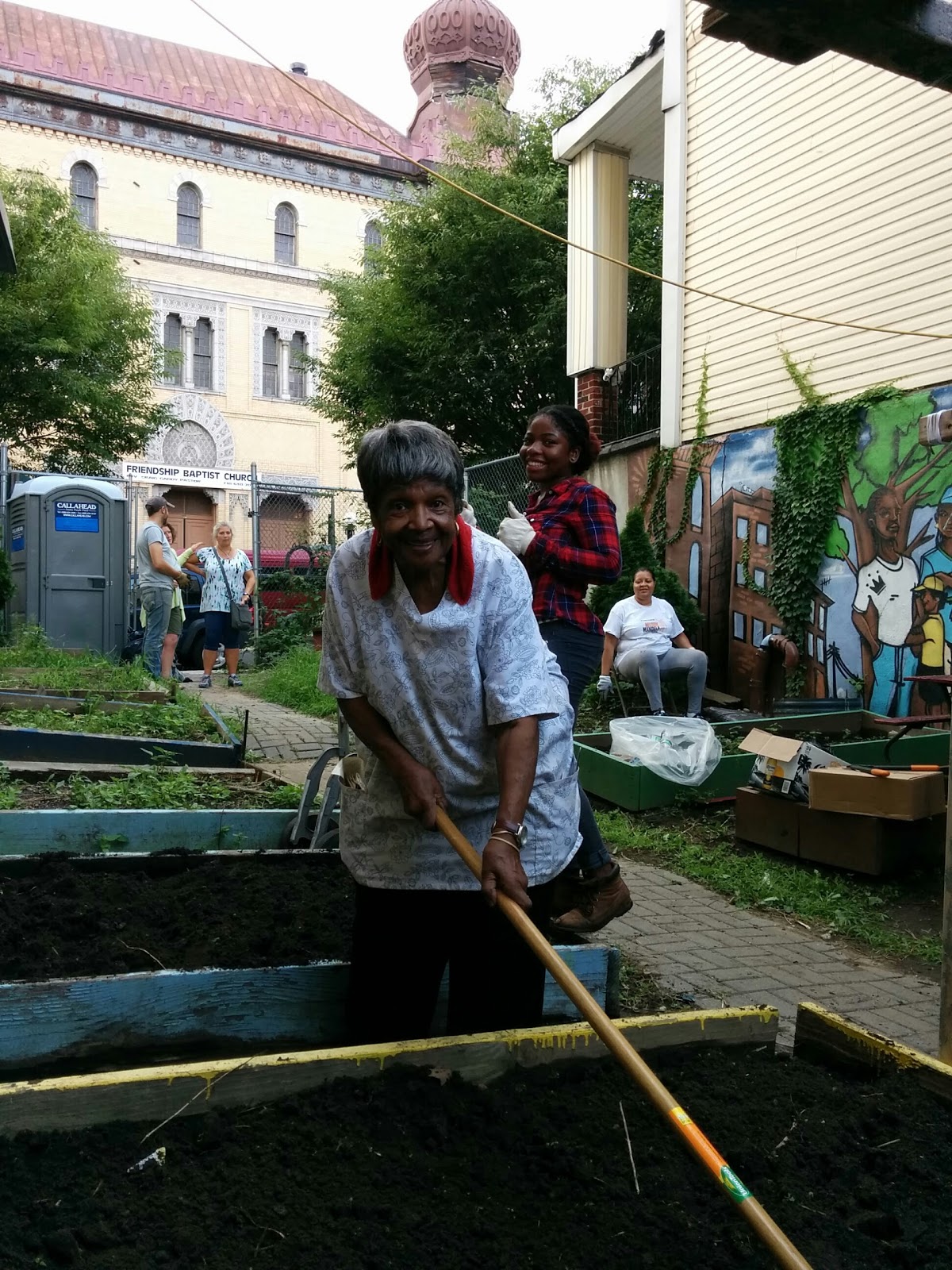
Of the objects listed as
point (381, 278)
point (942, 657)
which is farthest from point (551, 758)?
point (381, 278)

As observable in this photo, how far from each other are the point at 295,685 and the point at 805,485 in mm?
Answer: 5793

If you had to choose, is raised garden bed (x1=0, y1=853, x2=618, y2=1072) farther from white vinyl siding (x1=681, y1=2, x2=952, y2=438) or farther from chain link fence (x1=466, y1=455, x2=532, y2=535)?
chain link fence (x1=466, y1=455, x2=532, y2=535)

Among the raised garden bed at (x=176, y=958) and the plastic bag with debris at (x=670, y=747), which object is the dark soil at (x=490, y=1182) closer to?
the raised garden bed at (x=176, y=958)

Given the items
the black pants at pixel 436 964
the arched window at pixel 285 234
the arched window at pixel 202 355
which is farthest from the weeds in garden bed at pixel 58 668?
the arched window at pixel 285 234

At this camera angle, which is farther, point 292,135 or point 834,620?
point 292,135

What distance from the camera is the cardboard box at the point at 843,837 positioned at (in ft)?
19.4

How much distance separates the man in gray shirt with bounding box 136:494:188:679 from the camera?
11414mm

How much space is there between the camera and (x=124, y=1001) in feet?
9.12

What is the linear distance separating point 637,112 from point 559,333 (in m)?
6.83

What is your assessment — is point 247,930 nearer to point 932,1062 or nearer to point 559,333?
point 932,1062

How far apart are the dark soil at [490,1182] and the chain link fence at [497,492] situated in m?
11.9

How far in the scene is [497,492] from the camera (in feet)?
49.5

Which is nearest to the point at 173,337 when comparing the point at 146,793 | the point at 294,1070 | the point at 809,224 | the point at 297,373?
the point at 297,373

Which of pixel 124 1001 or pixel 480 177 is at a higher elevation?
pixel 480 177
